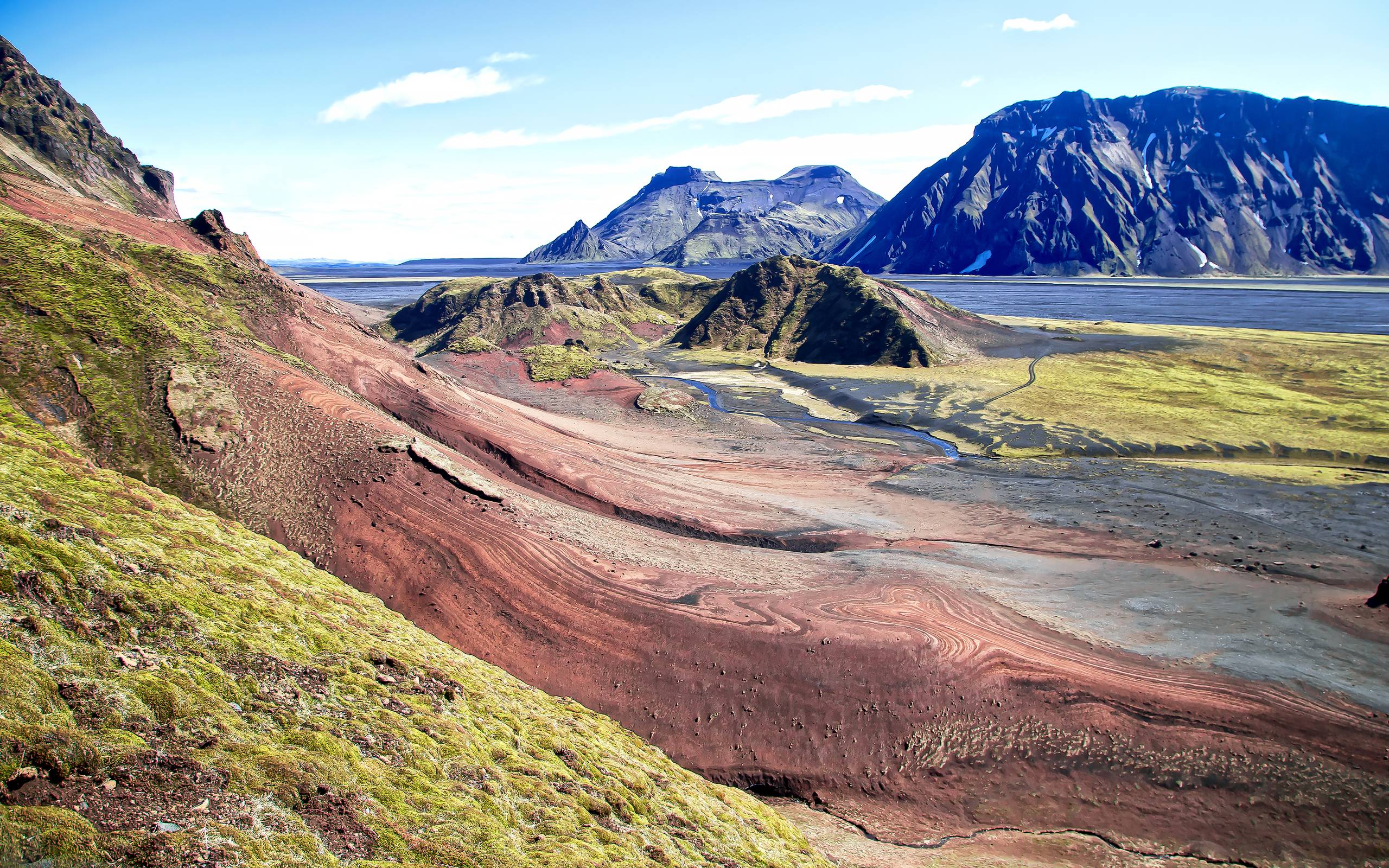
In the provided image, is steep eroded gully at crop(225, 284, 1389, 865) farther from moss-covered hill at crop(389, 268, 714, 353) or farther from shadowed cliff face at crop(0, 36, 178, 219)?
shadowed cliff face at crop(0, 36, 178, 219)

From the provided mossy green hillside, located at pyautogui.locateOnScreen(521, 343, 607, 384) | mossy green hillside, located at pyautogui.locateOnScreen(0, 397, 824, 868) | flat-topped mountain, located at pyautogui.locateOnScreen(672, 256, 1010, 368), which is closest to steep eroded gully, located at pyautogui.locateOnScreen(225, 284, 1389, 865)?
mossy green hillside, located at pyautogui.locateOnScreen(0, 397, 824, 868)

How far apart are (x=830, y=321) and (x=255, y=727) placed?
8530cm

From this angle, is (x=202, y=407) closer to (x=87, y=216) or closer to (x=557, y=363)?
(x=87, y=216)

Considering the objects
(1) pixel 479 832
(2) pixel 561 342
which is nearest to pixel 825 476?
(1) pixel 479 832

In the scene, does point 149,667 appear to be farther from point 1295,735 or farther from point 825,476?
point 825,476

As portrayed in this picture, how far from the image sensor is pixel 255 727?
859 cm

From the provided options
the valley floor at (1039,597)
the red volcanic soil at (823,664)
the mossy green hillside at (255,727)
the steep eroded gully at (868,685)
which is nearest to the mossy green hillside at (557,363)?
the valley floor at (1039,597)

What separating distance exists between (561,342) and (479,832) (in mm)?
88075

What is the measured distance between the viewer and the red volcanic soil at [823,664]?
16.2 metres

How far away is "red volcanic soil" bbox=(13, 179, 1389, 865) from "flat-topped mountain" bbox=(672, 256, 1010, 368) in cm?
5480

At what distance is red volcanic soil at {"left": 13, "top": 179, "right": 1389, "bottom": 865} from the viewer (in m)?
16.2

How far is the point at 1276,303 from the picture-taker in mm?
131375

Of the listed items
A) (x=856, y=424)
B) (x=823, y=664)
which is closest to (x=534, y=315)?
(x=856, y=424)

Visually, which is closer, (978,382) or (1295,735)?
(1295,735)
